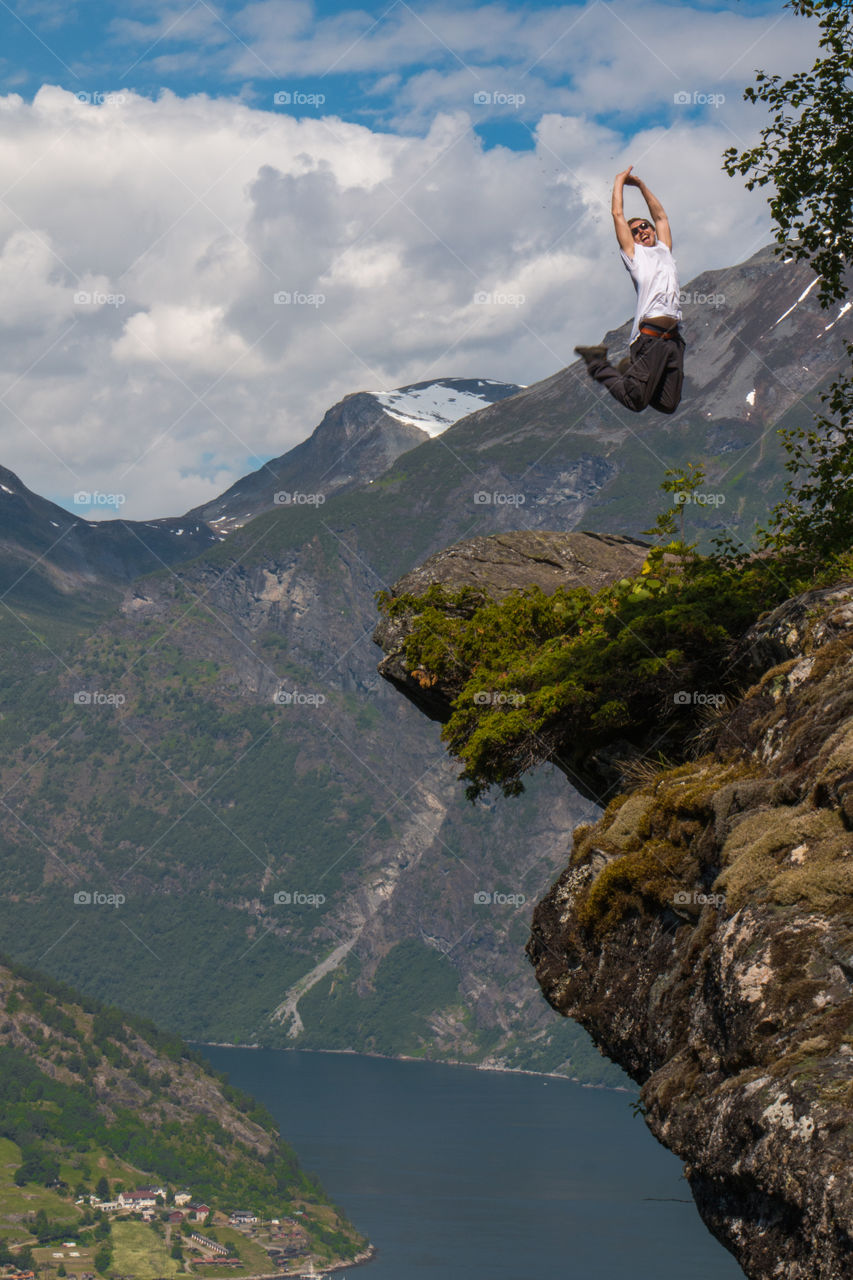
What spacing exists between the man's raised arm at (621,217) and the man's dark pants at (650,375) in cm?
97

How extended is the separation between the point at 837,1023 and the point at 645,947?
4475mm

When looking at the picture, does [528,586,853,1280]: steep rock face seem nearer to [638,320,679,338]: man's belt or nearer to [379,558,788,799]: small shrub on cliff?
A: [379,558,788,799]: small shrub on cliff

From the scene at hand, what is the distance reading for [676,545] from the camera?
21.9 meters

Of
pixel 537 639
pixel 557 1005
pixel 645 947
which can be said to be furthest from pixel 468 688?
pixel 645 947

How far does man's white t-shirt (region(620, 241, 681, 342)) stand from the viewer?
1428 cm

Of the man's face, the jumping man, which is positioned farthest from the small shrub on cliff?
the man's face

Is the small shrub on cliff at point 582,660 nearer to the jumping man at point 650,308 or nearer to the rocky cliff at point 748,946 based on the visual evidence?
the rocky cliff at point 748,946

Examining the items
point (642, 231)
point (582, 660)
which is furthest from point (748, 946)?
point (582, 660)

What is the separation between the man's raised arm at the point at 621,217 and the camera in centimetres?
1427

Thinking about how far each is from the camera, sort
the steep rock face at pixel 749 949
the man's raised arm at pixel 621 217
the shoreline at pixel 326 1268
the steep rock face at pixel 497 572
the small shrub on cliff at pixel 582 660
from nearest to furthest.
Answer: the steep rock face at pixel 749 949
the man's raised arm at pixel 621 217
the small shrub on cliff at pixel 582 660
the steep rock face at pixel 497 572
the shoreline at pixel 326 1268

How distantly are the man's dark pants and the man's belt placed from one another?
0.07 ft

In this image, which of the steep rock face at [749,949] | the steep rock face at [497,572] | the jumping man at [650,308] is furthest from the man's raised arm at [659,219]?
the steep rock face at [497,572]

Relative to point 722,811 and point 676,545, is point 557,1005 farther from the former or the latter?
point 676,545

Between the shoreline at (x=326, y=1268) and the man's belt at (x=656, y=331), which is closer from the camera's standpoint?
the man's belt at (x=656, y=331)
